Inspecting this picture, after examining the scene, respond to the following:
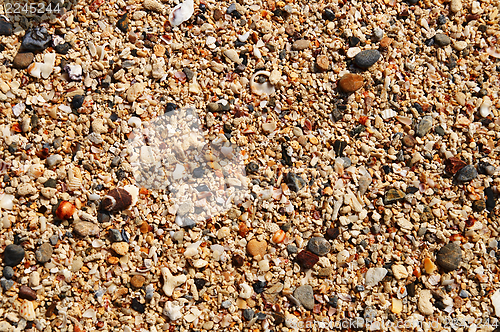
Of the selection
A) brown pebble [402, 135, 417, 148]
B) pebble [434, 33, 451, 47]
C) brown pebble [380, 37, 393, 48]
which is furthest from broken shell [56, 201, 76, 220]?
pebble [434, 33, 451, 47]

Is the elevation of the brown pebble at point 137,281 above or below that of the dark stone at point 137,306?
above

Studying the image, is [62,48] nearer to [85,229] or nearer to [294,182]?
[85,229]

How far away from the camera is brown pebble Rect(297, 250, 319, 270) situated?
63.7 inches

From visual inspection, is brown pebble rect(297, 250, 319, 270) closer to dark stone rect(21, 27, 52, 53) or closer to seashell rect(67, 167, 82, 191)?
seashell rect(67, 167, 82, 191)

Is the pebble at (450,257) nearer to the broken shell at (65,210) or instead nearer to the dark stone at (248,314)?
the dark stone at (248,314)

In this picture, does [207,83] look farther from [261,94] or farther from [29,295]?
[29,295]

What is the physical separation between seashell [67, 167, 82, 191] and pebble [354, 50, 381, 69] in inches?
54.0

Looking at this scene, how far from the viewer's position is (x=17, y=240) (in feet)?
5.03

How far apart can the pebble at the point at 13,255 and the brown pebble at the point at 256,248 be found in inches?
35.6

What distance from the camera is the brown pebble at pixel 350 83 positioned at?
5.94 feet

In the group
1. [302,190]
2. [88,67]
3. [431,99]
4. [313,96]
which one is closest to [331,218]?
[302,190]

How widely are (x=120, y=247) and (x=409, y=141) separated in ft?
4.51

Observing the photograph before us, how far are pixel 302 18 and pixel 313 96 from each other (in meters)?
0.42

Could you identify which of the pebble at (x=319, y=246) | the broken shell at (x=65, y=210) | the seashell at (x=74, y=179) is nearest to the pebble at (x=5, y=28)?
the seashell at (x=74, y=179)
